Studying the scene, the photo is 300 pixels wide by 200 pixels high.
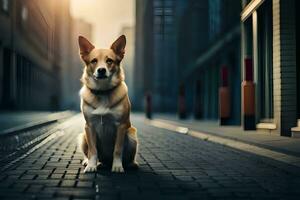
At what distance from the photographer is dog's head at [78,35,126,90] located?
233 inches

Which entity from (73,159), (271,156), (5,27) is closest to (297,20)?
(271,156)

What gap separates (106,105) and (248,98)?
8.69 m

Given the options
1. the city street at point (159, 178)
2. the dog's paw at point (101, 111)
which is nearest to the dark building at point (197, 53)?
the city street at point (159, 178)

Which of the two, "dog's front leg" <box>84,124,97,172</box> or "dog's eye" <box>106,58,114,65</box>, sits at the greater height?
"dog's eye" <box>106,58,114,65</box>

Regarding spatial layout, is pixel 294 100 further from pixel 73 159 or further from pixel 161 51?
pixel 161 51

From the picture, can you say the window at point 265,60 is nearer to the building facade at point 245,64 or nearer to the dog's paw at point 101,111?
the building facade at point 245,64

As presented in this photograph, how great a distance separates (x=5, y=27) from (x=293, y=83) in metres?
19.8

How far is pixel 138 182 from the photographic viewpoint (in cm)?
555

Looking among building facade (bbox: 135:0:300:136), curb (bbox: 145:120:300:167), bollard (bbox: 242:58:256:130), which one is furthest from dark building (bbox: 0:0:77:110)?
curb (bbox: 145:120:300:167)

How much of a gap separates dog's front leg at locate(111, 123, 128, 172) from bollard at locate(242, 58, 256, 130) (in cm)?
850

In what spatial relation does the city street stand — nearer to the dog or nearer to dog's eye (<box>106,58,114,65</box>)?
the dog

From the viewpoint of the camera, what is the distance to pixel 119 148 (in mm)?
6059

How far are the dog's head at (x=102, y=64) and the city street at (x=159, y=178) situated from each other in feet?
3.53

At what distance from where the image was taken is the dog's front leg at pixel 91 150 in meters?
6.02
